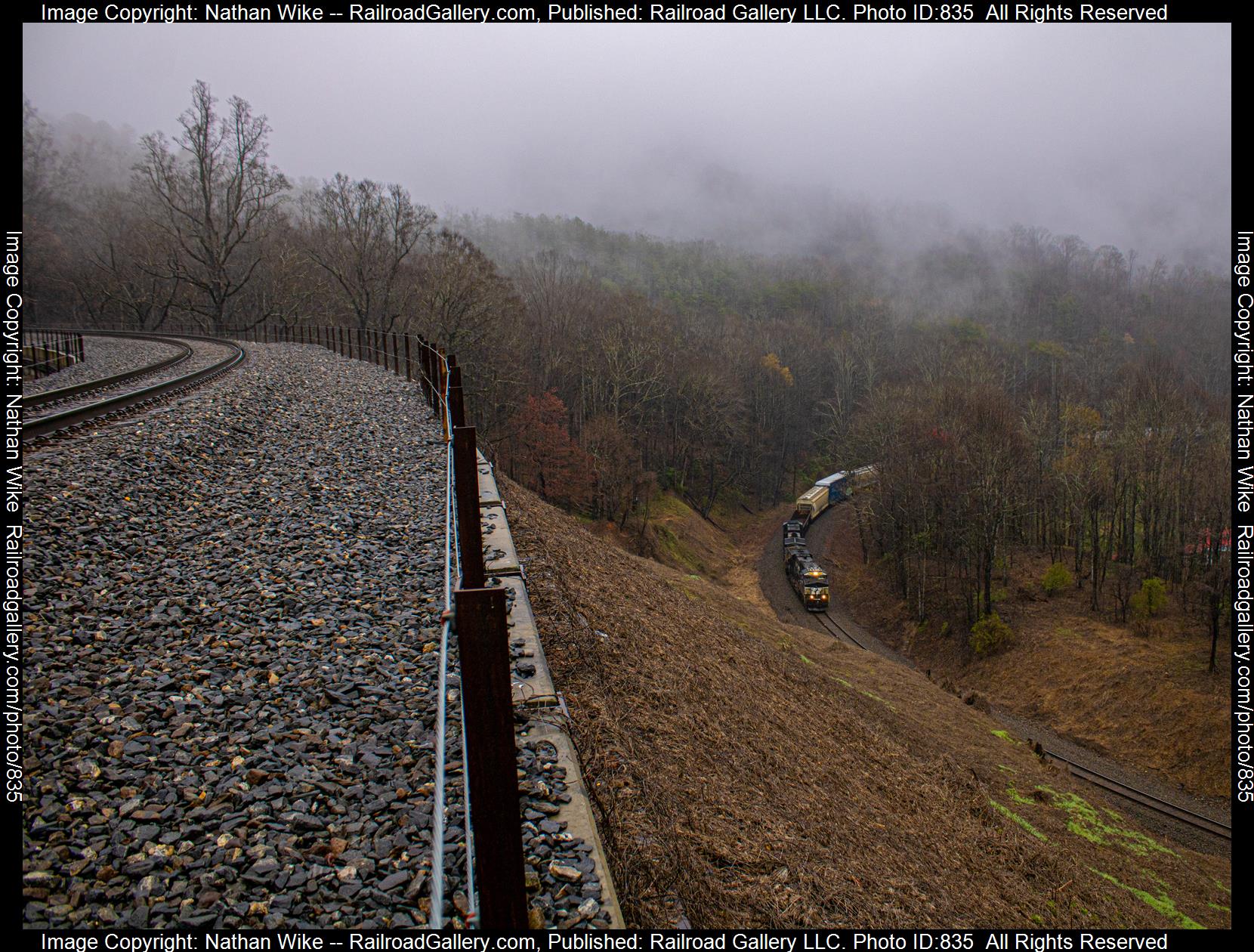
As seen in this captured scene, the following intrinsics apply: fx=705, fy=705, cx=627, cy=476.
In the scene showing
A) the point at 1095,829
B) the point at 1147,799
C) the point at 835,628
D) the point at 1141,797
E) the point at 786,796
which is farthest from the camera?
the point at 835,628

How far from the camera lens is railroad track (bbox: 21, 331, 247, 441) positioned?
9414 millimetres

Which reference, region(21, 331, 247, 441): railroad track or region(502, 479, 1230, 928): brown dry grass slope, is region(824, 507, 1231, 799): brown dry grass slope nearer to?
region(502, 479, 1230, 928): brown dry grass slope

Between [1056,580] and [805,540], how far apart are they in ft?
49.0

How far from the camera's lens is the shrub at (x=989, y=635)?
99.3ft

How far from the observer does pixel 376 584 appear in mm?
6047

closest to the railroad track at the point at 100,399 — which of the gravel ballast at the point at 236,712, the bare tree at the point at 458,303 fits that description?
the gravel ballast at the point at 236,712

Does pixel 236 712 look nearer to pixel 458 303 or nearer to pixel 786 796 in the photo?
pixel 786 796

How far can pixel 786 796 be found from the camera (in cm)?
616

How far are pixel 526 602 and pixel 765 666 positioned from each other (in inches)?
249

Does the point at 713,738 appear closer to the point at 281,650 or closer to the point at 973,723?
the point at 281,650

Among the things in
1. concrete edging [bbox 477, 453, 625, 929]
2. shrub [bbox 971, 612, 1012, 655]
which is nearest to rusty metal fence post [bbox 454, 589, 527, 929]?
concrete edging [bbox 477, 453, 625, 929]

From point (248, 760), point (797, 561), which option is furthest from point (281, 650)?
point (797, 561)

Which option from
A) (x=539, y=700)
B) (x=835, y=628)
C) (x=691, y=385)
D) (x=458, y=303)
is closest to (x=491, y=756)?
(x=539, y=700)

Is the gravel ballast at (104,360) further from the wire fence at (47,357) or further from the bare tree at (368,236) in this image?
the bare tree at (368,236)
